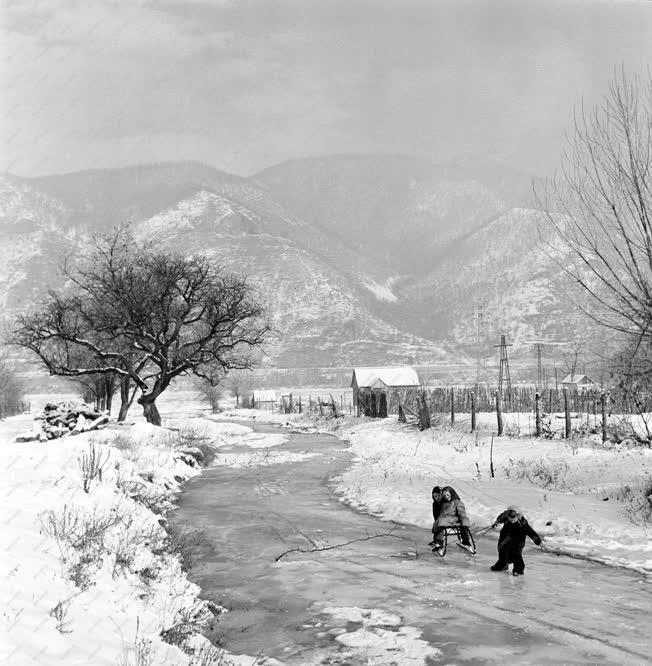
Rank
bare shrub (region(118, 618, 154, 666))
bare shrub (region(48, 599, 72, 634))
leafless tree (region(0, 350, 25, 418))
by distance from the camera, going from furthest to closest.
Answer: leafless tree (region(0, 350, 25, 418)), bare shrub (region(48, 599, 72, 634)), bare shrub (region(118, 618, 154, 666))

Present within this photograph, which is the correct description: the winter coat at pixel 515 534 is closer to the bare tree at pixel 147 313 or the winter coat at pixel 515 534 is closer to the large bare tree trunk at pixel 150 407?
the bare tree at pixel 147 313

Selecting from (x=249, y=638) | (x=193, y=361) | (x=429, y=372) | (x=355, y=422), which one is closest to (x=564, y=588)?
(x=249, y=638)

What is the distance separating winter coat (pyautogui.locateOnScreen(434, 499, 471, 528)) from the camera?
11.4 meters

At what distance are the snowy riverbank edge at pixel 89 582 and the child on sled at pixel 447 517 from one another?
425 cm

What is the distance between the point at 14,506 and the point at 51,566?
2043 millimetres

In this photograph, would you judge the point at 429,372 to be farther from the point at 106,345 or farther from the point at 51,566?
the point at 51,566

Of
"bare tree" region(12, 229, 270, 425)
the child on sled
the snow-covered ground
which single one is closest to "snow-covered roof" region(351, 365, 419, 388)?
"bare tree" region(12, 229, 270, 425)

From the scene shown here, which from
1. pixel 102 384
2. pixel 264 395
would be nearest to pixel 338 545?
pixel 102 384

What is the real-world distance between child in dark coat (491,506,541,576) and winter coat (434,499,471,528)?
127cm

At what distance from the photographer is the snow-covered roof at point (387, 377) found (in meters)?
80.0

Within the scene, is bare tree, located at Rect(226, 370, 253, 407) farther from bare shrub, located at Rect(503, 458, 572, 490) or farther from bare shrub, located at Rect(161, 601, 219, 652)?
bare shrub, located at Rect(161, 601, 219, 652)

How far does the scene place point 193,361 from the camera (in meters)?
35.6

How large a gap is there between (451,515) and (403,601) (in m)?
3.04

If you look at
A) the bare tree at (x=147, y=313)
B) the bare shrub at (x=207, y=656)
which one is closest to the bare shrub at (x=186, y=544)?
the bare shrub at (x=207, y=656)
